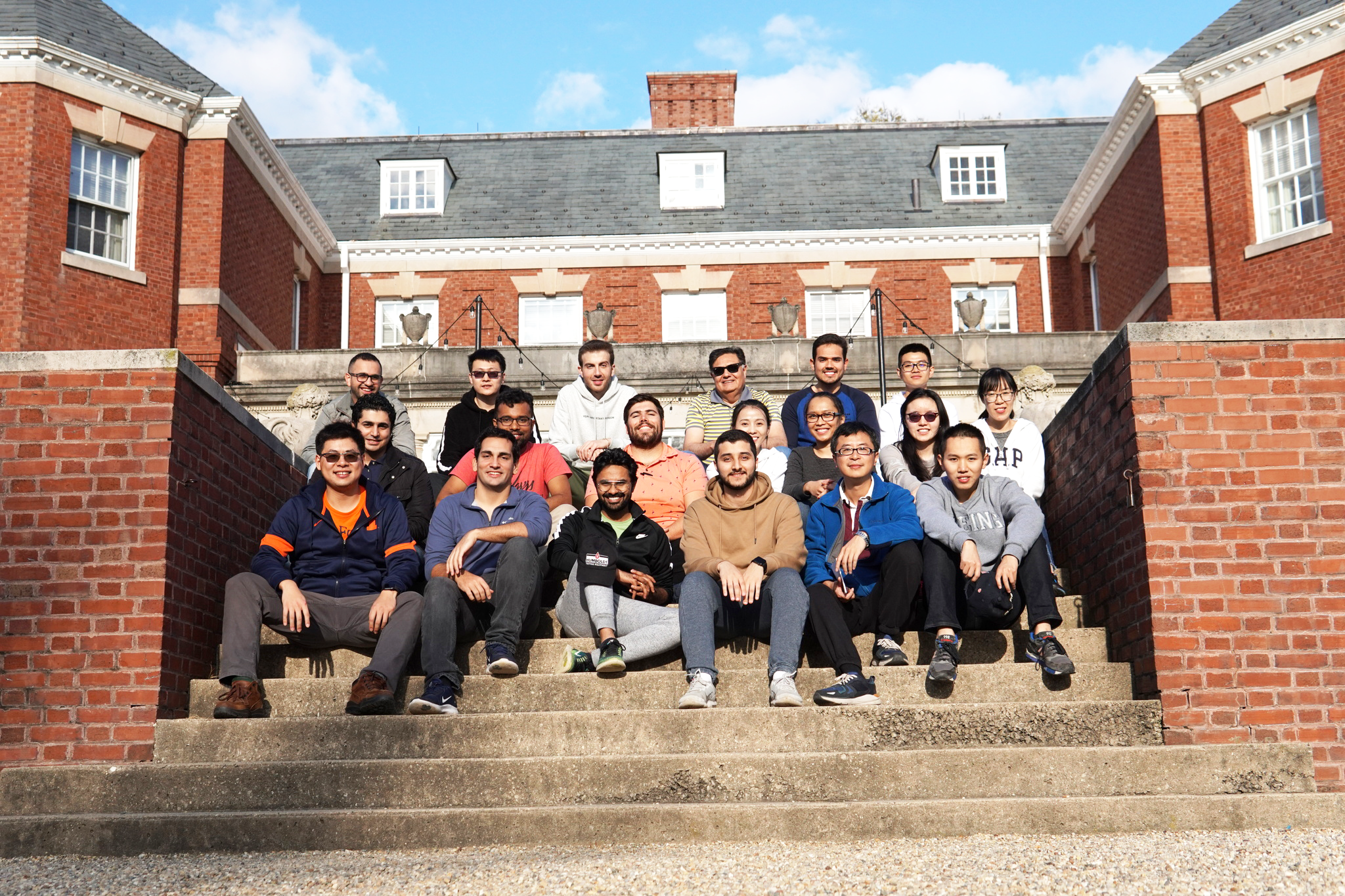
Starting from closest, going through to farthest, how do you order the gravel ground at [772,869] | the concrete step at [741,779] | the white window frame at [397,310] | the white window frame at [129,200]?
1. the gravel ground at [772,869]
2. the concrete step at [741,779]
3. the white window frame at [129,200]
4. the white window frame at [397,310]

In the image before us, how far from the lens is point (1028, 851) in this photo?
4172mm

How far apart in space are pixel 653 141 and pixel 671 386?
497 inches

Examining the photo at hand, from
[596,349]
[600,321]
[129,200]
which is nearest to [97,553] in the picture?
[596,349]

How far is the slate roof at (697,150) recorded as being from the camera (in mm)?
25734

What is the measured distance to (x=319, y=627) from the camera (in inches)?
229

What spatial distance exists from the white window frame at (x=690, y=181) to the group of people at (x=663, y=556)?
781 inches

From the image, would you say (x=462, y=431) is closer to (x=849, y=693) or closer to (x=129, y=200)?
(x=849, y=693)

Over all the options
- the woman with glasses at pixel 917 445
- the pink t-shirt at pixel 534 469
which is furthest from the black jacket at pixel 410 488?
the woman with glasses at pixel 917 445

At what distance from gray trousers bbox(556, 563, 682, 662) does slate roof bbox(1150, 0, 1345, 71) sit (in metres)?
15.9

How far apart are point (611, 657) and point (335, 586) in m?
1.50

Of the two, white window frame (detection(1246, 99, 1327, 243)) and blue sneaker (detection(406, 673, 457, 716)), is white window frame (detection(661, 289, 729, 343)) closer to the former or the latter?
white window frame (detection(1246, 99, 1327, 243))

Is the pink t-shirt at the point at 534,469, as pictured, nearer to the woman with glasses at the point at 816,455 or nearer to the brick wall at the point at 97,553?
the woman with glasses at the point at 816,455

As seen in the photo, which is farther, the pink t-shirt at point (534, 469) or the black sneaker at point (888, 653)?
the pink t-shirt at point (534, 469)

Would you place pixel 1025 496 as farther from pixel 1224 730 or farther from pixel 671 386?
pixel 671 386
